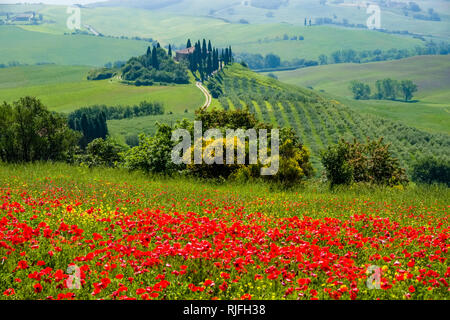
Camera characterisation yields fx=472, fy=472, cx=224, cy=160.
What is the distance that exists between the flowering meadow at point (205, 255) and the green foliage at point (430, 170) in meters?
114

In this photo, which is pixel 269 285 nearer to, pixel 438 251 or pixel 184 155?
pixel 438 251

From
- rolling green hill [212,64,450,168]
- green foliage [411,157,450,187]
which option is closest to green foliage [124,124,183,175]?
rolling green hill [212,64,450,168]

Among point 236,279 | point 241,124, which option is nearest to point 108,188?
point 236,279

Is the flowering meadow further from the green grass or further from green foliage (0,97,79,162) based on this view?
the green grass

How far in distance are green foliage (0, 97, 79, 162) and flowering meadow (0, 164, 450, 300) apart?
72.6 ft

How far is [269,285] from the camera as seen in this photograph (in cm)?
→ 845

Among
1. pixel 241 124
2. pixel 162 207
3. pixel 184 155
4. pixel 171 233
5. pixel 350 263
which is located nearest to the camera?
pixel 350 263

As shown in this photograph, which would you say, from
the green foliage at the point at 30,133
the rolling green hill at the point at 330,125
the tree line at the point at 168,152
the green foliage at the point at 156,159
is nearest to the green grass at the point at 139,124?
the rolling green hill at the point at 330,125

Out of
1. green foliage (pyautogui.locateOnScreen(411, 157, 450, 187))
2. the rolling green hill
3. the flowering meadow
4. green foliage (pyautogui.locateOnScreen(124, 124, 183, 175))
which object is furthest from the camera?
the rolling green hill

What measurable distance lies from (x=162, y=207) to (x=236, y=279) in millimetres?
8395

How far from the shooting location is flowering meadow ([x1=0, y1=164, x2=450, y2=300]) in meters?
8.14

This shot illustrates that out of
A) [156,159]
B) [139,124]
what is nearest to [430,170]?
[139,124]

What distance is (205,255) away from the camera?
9.34 m
